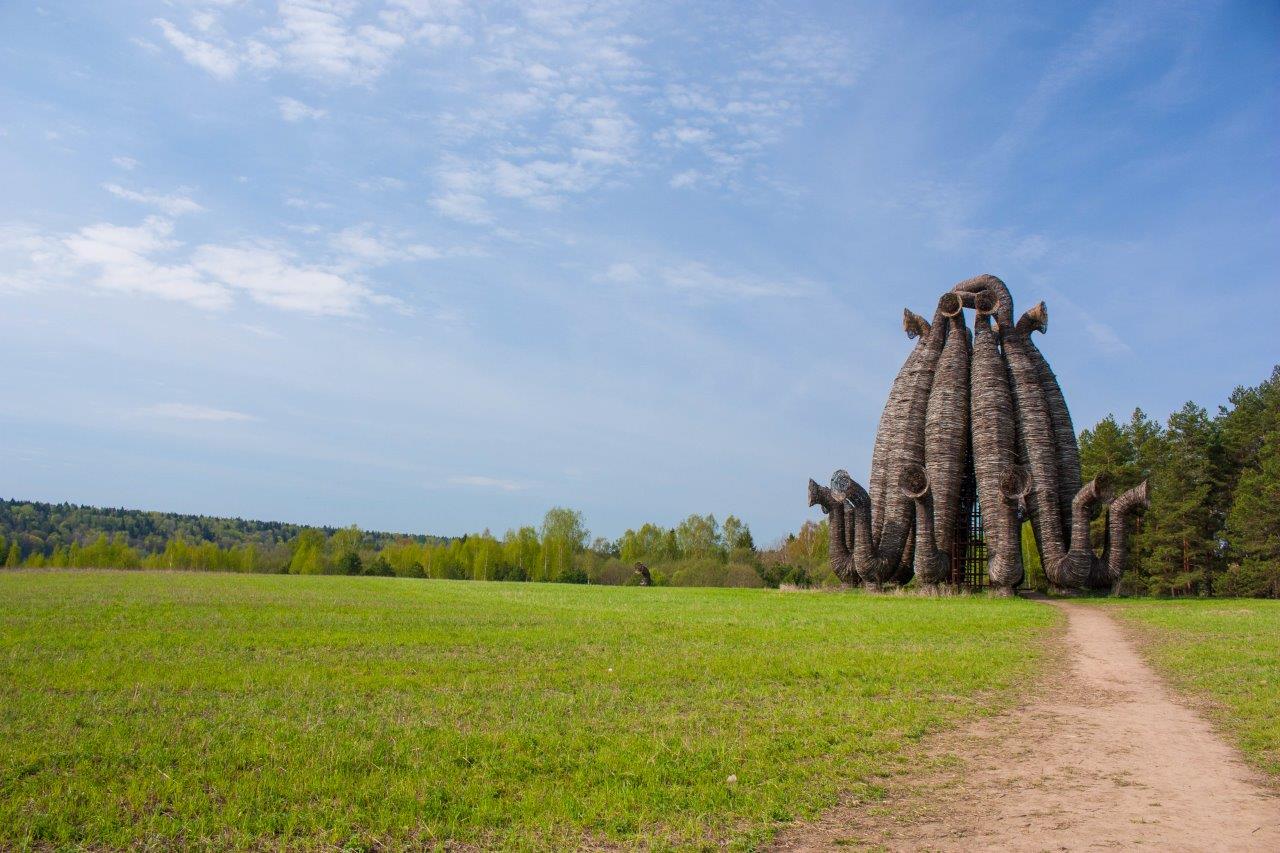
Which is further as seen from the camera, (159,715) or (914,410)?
(914,410)

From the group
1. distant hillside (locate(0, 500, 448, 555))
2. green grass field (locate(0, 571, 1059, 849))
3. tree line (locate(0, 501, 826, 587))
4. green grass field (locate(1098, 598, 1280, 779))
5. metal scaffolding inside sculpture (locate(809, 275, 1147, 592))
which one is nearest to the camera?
green grass field (locate(0, 571, 1059, 849))

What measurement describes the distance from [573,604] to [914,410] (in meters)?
16.6

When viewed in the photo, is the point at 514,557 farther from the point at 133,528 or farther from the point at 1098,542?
the point at 133,528

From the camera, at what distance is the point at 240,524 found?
148125 mm

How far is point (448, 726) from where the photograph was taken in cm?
788

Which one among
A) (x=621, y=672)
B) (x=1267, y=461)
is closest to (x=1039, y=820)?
(x=621, y=672)

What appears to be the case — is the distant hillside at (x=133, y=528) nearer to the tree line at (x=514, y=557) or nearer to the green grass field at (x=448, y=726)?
the tree line at (x=514, y=557)

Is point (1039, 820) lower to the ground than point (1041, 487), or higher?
lower

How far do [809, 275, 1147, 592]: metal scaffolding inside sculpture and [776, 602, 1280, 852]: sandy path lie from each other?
2146 cm

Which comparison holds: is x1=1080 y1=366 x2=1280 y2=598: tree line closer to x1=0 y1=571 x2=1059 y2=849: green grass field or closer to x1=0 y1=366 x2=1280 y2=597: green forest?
x1=0 y1=366 x2=1280 y2=597: green forest

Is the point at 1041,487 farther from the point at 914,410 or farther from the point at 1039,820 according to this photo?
the point at 1039,820

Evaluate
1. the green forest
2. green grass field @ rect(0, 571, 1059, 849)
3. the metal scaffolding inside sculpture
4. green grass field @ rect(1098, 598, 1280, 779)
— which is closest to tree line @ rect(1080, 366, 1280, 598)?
the green forest

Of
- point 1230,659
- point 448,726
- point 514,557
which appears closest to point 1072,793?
point 448,726

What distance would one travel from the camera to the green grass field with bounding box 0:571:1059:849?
18.2ft
